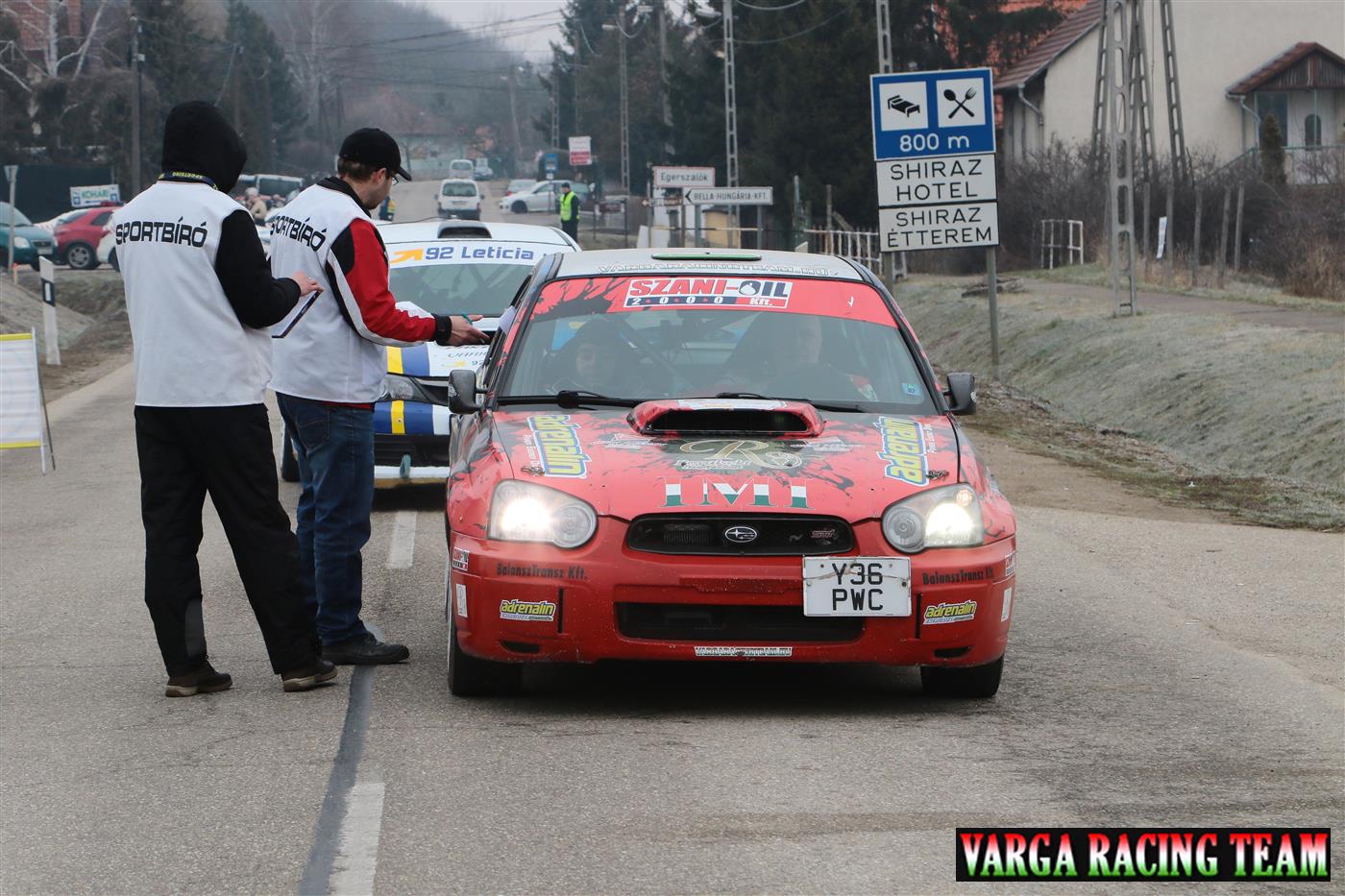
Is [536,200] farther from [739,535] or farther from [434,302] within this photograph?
[739,535]

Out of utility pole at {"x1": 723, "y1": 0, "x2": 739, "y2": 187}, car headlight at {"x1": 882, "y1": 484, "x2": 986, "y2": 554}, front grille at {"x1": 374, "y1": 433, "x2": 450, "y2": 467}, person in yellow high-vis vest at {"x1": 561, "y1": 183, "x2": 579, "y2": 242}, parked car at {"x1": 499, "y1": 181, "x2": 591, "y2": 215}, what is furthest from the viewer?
parked car at {"x1": 499, "y1": 181, "x2": 591, "y2": 215}

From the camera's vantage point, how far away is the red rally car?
20.1ft

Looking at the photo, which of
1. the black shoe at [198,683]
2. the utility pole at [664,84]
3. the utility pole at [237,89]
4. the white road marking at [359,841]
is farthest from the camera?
the utility pole at [237,89]

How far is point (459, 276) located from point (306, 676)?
6.59 m

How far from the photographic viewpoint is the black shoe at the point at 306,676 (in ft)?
22.1

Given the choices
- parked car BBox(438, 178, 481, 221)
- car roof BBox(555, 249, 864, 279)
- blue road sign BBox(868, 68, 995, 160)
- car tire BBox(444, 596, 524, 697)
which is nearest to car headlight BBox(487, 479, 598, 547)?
car tire BBox(444, 596, 524, 697)

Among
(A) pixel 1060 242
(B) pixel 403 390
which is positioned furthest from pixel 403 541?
(A) pixel 1060 242

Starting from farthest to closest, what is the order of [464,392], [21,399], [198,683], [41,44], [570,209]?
[41,44] → [570,209] → [21,399] → [464,392] → [198,683]

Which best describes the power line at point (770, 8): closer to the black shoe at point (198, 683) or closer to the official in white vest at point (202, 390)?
the official in white vest at point (202, 390)

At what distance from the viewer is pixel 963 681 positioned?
6605 mm

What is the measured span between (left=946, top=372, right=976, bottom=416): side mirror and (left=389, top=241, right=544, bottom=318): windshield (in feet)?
18.9

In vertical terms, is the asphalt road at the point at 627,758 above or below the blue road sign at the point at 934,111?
below

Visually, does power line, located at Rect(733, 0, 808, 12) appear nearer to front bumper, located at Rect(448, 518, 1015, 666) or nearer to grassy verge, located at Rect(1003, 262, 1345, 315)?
grassy verge, located at Rect(1003, 262, 1345, 315)

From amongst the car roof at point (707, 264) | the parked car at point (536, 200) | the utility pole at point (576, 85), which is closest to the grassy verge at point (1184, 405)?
the car roof at point (707, 264)
